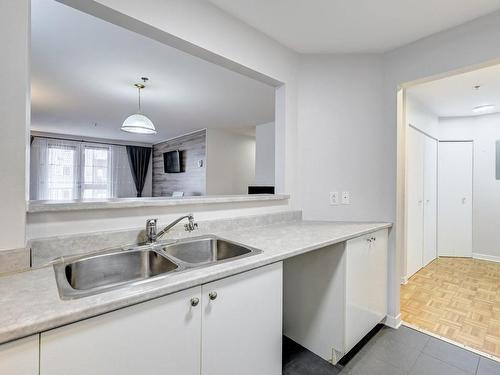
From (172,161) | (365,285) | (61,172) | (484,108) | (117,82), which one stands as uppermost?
(117,82)

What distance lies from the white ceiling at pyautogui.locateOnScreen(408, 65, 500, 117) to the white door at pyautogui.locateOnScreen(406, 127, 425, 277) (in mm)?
433

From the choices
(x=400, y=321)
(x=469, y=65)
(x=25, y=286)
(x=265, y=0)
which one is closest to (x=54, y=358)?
(x=25, y=286)

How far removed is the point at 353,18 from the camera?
174cm

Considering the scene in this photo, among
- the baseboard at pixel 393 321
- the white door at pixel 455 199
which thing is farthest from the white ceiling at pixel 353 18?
the white door at pixel 455 199

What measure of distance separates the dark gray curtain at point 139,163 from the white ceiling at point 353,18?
5.85 metres

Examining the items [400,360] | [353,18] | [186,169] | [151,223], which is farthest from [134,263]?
[186,169]

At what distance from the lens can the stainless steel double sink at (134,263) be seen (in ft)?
3.55

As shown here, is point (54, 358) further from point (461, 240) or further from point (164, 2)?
point (461, 240)

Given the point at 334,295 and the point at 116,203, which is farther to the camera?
the point at 334,295

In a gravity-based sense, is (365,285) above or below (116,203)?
below

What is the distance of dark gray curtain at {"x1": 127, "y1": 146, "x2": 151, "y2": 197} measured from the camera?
22.4 ft

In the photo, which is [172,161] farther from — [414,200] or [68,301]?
[68,301]

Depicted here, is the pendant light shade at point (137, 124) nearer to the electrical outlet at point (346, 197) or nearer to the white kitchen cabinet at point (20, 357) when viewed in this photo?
the electrical outlet at point (346, 197)

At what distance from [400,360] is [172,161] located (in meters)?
5.63
